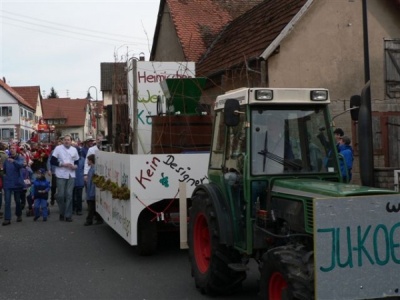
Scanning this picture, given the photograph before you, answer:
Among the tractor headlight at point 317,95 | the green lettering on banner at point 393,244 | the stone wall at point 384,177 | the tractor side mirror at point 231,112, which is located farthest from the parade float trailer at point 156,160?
the stone wall at point 384,177

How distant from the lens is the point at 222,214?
6184 mm

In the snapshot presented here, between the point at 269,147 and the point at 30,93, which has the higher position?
the point at 30,93

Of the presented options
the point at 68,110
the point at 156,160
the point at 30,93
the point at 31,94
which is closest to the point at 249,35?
the point at 156,160

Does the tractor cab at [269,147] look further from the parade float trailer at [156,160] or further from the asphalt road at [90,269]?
the parade float trailer at [156,160]

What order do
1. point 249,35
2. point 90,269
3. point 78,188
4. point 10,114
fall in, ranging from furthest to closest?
point 10,114
point 249,35
point 78,188
point 90,269

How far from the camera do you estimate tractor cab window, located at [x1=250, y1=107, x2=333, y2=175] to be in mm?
5820

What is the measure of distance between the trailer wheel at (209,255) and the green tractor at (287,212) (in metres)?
0.01

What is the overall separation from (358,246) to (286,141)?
1.59 m

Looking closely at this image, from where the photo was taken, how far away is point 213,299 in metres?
6.48

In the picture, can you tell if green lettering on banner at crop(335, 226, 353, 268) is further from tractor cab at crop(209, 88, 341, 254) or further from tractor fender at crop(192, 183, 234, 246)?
tractor fender at crop(192, 183, 234, 246)

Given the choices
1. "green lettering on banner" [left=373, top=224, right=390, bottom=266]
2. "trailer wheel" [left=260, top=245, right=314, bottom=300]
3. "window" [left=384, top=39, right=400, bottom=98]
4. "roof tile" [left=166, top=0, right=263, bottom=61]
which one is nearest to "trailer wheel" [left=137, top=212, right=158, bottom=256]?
"trailer wheel" [left=260, top=245, right=314, bottom=300]

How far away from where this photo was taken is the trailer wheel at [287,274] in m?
4.54

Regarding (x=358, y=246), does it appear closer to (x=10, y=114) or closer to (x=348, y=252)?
(x=348, y=252)

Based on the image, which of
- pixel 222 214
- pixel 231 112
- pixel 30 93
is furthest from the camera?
pixel 30 93
